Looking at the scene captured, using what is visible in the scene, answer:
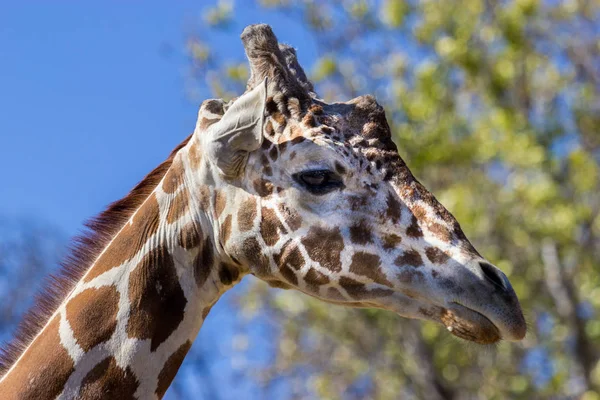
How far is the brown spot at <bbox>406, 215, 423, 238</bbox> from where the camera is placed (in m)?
5.11

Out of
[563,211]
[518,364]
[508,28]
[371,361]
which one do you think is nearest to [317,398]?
[371,361]

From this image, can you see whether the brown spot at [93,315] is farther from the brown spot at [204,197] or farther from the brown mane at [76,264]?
the brown spot at [204,197]

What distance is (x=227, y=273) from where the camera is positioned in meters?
5.52

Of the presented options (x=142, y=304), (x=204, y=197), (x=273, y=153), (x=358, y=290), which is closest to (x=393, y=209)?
(x=358, y=290)

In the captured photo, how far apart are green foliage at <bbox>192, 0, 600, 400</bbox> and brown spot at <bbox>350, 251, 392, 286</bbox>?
12.4m

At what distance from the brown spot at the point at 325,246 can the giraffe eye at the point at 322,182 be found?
0.74ft

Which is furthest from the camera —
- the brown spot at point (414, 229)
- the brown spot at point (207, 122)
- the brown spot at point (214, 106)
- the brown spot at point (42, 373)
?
the brown spot at point (214, 106)

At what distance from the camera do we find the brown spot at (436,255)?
4.99 m

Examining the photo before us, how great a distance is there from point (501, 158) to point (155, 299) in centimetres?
1401

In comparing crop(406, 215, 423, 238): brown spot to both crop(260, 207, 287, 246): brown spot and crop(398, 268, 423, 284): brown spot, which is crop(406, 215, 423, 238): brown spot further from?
crop(260, 207, 287, 246): brown spot

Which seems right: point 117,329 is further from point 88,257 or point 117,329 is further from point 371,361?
point 371,361

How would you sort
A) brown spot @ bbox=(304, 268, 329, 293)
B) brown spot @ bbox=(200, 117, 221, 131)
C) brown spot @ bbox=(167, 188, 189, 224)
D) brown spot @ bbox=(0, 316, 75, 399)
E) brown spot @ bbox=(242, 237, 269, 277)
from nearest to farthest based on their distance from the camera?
brown spot @ bbox=(0, 316, 75, 399) → brown spot @ bbox=(304, 268, 329, 293) → brown spot @ bbox=(242, 237, 269, 277) → brown spot @ bbox=(167, 188, 189, 224) → brown spot @ bbox=(200, 117, 221, 131)

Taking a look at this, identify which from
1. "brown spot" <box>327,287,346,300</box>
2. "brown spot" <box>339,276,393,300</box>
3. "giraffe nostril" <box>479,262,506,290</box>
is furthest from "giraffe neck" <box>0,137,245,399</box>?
"giraffe nostril" <box>479,262,506,290</box>

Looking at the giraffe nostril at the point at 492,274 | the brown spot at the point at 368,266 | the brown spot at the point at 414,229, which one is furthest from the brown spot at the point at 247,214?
the giraffe nostril at the point at 492,274
